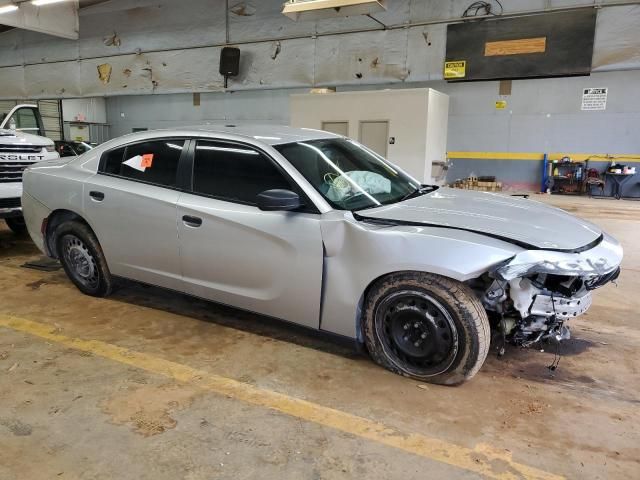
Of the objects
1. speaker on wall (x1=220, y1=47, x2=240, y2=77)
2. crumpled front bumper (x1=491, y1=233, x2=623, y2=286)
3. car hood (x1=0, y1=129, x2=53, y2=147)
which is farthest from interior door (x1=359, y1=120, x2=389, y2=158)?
crumpled front bumper (x1=491, y1=233, x2=623, y2=286)

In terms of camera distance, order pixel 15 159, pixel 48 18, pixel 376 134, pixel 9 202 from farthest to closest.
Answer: pixel 48 18
pixel 376 134
pixel 15 159
pixel 9 202

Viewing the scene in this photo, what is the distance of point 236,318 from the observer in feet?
11.7

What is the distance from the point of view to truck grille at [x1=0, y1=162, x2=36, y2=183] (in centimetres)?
541

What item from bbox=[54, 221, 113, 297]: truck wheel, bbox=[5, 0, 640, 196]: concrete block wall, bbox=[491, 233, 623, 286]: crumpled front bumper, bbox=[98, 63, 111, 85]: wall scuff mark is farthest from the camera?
bbox=[98, 63, 111, 85]: wall scuff mark

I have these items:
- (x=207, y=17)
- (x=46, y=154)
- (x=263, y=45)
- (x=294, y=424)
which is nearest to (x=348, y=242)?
(x=294, y=424)

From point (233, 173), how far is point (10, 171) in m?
3.82

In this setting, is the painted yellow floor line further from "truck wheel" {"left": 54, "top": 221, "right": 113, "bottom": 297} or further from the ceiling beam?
the ceiling beam

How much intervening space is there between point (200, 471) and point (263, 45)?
40.6 feet

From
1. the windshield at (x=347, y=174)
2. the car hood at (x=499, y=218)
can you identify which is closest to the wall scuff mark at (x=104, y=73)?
the windshield at (x=347, y=174)

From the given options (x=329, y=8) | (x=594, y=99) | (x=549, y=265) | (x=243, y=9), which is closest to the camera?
(x=549, y=265)

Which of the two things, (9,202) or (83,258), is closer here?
(83,258)

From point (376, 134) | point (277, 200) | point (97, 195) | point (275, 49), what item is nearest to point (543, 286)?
point (277, 200)

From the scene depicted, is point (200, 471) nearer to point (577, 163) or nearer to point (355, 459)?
point (355, 459)

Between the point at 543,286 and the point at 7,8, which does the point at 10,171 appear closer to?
the point at 543,286
